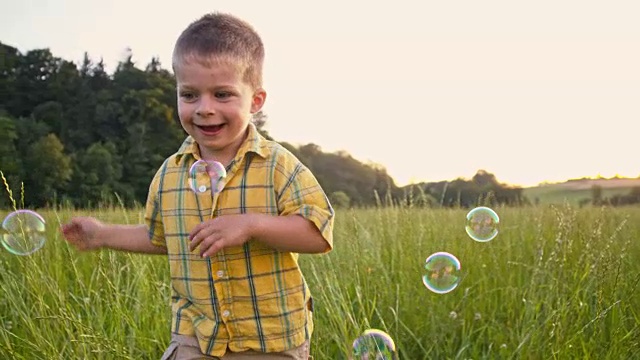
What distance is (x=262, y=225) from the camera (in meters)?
1.82

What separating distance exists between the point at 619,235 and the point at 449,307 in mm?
2208

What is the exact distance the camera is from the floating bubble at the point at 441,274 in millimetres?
3322

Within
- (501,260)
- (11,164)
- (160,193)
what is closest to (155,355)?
(160,193)

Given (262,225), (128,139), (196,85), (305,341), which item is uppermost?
(128,139)

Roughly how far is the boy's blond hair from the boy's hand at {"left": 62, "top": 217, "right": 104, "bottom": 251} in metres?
0.63

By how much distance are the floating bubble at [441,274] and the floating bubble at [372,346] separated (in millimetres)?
805

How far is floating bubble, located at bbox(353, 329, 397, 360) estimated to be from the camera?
2449 millimetres

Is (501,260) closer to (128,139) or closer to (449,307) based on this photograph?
(449,307)

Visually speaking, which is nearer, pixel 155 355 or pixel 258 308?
pixel 258 308

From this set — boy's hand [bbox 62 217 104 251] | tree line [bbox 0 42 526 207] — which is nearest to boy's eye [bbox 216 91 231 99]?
boy's hand [bbox 62 217 104 251]

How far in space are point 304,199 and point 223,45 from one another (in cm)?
49

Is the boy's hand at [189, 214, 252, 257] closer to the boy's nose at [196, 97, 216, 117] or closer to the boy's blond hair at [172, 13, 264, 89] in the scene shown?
the boy's nose at [196, 97, 216, 117]

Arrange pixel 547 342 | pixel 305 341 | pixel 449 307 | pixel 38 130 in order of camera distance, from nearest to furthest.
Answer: pixel 305 341
pixel 547 342
pixel 449 307
pixel 38 130

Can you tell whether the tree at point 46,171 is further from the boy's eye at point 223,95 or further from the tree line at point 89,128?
the boy's eye at point 223,95
